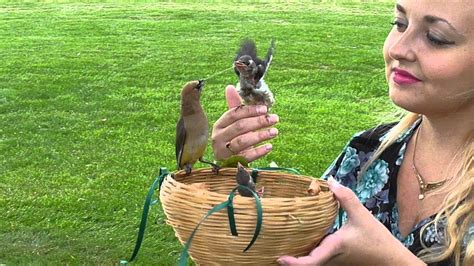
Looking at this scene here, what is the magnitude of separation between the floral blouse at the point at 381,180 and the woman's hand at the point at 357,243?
20 centimetres

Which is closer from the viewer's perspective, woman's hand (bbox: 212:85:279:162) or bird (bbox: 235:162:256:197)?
bird (bbox: 235:162:256:197)

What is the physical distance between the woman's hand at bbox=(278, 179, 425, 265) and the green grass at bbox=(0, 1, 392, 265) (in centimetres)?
222

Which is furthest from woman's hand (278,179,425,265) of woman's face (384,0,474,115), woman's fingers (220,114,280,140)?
woman's fingers (220,114,280,140)

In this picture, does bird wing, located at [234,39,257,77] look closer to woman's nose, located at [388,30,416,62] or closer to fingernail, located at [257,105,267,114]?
fingernail, located at [257,105,267,114]

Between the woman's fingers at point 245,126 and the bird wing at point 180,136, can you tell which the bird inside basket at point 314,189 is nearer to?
the woman's fingers at point 245,126

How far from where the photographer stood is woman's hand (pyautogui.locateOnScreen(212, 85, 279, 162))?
2.31m

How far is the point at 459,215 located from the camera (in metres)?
1.87

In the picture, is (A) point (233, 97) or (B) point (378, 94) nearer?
(A) point (233, 97)

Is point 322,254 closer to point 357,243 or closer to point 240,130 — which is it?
point 357,243

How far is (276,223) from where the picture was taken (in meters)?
1.57

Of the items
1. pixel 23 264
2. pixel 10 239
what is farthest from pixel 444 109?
pixel 10 239

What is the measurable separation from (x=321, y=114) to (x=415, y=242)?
6.69 m

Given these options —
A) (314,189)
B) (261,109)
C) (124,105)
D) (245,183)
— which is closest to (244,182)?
(245,183)

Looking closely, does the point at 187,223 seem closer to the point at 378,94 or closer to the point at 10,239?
Result: the point at 10,239
